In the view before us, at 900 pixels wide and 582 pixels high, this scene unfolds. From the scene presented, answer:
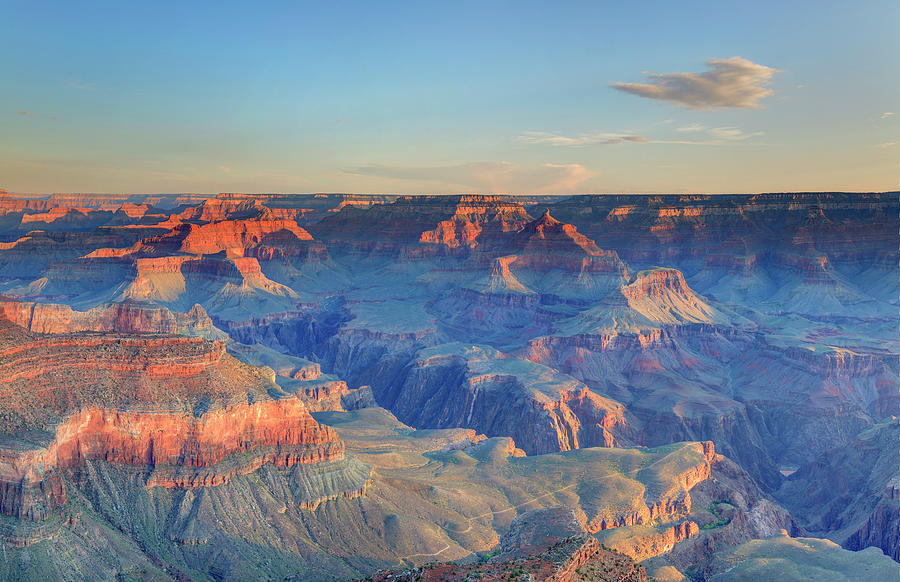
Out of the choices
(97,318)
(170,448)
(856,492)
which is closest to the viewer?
(170,448)

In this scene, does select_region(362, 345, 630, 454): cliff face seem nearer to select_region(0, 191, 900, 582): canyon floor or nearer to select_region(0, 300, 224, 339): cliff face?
select_region(0, 191, 900, 582): canyon floor

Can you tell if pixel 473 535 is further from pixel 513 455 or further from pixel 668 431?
pixel 668 431

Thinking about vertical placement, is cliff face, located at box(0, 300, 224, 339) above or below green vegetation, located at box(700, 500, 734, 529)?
above

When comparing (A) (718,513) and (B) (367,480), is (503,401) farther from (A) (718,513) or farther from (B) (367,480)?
(B) (367,480)

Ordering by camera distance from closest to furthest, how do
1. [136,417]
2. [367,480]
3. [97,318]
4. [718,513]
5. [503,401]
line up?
[136,417] → [367,480] → [718,513] → [97,318] → [503,401]

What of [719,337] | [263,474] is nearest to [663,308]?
[719,337]

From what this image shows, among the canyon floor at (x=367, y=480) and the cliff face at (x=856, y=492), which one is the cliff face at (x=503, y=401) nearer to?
the canyon floor at (x=367, y=480)

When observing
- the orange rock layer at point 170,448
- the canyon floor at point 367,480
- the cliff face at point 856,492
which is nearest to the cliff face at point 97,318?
the canyon floor at point 367,480

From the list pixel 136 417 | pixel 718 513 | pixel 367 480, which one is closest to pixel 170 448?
pixel 136 417

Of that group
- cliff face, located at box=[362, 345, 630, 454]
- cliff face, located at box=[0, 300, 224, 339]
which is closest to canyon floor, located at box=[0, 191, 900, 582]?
cliff face, located at box=[0, 300, 224, 339]

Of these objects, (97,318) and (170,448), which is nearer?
(170,448)

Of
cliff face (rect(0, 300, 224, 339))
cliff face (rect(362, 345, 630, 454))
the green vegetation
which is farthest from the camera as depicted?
cliff face (rect(362, 345, 630, 454))
